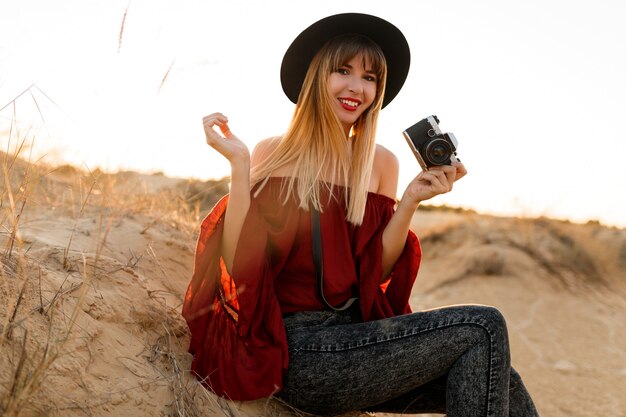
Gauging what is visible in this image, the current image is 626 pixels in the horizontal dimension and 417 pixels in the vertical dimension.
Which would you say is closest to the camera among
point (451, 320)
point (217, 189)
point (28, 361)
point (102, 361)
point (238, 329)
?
point (28, 361)

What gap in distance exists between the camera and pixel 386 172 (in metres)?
2.90

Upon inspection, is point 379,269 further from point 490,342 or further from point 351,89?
point 351,89

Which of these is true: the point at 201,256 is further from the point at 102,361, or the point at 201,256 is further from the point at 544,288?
the point at 544,288

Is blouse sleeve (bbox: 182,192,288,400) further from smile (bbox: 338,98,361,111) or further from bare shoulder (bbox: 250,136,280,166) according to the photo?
smile (bbox: 338,98,361,111)

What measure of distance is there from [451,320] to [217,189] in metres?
7.77

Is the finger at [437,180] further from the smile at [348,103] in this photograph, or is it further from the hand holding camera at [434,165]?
the smile at [348,103]

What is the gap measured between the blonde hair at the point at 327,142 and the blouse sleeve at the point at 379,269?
0.10m

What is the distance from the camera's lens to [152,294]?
8.87ft

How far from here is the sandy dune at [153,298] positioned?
1865mm

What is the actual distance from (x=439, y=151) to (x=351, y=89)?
18.9 inches

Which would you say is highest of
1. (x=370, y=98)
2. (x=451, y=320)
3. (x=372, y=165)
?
(x=370, y=98)

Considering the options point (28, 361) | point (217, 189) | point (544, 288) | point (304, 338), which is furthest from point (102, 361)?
point (217, 189)

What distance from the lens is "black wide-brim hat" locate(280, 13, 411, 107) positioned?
108 inches

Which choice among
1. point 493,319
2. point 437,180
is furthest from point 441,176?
point 493,319
